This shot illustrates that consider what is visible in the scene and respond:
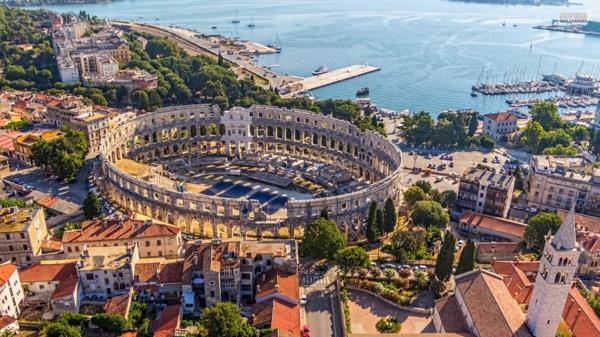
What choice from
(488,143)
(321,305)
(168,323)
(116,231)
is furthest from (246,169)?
(488,143)

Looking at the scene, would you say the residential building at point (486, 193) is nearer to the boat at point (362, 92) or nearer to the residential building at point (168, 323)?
the residential building at point (168, 323)

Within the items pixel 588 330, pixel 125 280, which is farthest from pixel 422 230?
pixel 125 280

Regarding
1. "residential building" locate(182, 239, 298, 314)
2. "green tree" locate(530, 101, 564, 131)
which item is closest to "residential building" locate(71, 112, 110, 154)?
"residential building" locate(182, 239, 298, 314)

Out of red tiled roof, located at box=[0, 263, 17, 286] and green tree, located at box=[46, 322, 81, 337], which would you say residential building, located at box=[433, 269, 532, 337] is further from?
red tiled roof, located at box=[0, 263, 17, 286]

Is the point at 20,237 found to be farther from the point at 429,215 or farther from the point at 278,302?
the point at 429,215

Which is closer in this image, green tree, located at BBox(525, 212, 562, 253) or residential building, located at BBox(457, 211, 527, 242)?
green tree, located at BBox(525, 212, 562, 253)

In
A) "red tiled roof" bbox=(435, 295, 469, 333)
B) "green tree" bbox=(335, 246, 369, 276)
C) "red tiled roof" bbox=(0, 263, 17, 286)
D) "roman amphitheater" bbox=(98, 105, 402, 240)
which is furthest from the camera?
"roman amphitheater" bbox=(98, 105, 402, 240)

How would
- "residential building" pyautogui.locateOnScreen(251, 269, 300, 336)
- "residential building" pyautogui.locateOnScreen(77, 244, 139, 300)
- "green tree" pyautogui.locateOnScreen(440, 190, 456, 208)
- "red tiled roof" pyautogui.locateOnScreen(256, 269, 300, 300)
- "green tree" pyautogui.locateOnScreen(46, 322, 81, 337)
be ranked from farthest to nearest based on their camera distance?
"green tree" pyautogui.locateOnScreen(440, 190, 456, 208), "residential building" pyautogui.locateOnScreen(77, 244, 139, 300), "red tiled roof" pyautogui.locateOnScreen(256, 269, 300, 300), "residential building" pyautogui.locateOnScreen(251, 269, 300, 336), "green tree" pyautogui.locateOnScreen(46, 322, 81, 337)
